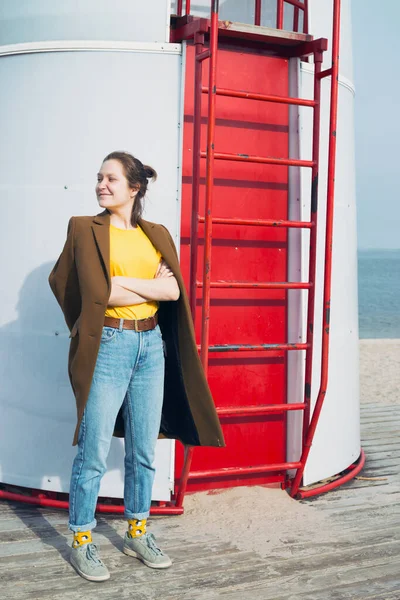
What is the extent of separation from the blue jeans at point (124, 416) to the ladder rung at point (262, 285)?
60 centimetres

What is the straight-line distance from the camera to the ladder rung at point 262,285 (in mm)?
3907

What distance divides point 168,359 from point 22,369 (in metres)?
1.02

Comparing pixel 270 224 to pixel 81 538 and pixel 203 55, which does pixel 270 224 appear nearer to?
pixel 203 55

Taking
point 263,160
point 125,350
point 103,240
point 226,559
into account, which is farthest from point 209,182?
point 226,559

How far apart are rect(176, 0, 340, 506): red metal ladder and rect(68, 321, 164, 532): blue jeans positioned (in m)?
0.47

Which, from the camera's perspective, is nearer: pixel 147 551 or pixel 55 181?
pixel 147 551

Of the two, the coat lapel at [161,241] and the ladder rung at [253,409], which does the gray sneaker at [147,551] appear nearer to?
the ladder rung at [253,409]

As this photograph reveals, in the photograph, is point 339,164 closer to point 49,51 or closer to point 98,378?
point 49,51

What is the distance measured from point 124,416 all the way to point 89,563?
60 centimetres

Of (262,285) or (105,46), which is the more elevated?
(105,46)

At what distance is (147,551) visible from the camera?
3412mm

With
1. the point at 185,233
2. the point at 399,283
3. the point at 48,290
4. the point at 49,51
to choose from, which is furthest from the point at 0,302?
the point at 399,283

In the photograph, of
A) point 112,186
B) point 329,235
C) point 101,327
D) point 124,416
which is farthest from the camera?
point 329,235

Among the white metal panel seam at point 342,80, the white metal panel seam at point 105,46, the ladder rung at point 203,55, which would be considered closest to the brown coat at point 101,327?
the ladder rung at point 203,55
